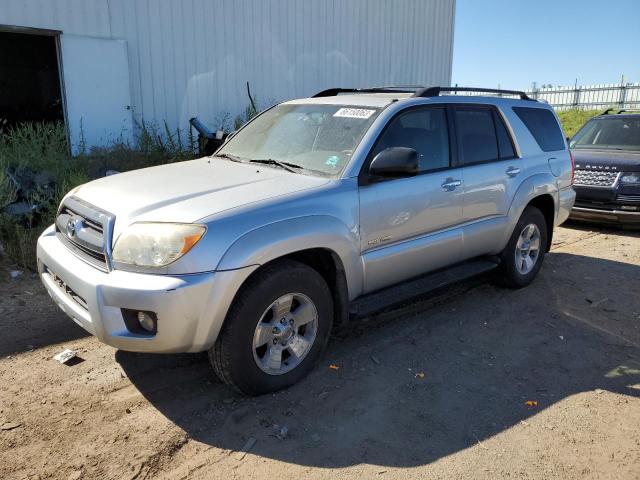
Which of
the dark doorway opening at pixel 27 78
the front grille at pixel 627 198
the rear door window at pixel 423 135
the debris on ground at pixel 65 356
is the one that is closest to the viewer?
the debris on ground at pixel 65 356

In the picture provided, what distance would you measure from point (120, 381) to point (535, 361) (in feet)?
9.62

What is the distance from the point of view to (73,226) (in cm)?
329

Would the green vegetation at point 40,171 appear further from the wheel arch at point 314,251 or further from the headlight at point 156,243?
the wheel arch at point 314,251

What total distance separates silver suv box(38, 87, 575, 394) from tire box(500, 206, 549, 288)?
28mm

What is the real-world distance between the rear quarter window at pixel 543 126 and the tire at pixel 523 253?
722 mm

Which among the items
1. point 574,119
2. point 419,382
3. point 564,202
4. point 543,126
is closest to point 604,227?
point 564,202

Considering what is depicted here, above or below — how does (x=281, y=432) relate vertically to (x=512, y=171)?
below

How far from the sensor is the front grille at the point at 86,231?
297 centimetres

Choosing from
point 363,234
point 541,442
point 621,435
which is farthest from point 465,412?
point 363,234

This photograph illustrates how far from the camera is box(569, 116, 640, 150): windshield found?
8.52 m

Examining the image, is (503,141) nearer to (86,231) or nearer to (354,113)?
(354,113)

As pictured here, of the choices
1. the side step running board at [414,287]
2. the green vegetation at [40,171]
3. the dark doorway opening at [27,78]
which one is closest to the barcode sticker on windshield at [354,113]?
the side step running board at [414,287]

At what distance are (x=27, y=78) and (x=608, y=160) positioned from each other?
14.5 m

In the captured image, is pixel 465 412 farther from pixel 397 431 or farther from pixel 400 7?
pixel 400 7
